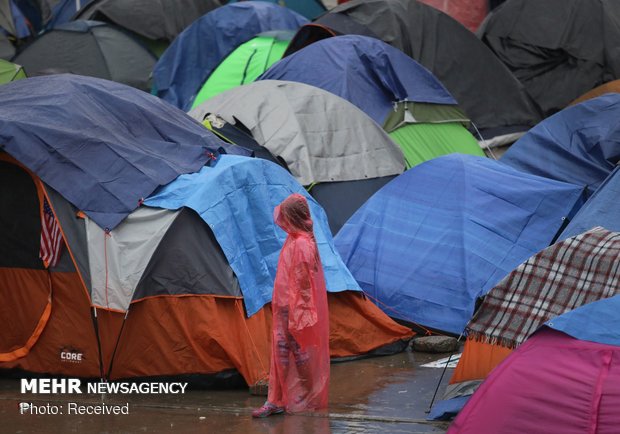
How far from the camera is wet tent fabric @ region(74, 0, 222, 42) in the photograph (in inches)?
879

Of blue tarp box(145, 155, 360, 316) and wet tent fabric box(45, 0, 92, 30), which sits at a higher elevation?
wet tent fabric box(45, 0, 92, 30)

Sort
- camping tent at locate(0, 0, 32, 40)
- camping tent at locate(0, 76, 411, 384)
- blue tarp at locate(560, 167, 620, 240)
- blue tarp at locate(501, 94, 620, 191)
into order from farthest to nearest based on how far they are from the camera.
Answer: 1. camping tent at locate(0, 0, 32, 40)
2. blue tarp at locate(501, 94, 620, 191)
3. blue tarp at locate(560, 167, 620, 240)
4. camping tent at locate(0, 76, 411, 384)

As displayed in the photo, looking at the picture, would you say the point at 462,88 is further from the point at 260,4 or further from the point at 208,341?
the point at 208,341

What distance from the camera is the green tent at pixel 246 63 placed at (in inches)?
744

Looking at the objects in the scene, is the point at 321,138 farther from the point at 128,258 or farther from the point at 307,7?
the point at 307,7

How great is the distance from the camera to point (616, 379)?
7.06m

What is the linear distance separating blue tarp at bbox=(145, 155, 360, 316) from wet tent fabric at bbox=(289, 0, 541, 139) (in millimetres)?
7642

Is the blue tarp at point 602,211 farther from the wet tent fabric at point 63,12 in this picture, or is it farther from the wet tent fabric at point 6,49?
the wet tent fabric at point 63,12

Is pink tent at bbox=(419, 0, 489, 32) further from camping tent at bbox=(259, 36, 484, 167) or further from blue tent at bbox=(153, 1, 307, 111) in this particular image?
camping tent at bbox=(259, 36, 484, 167)

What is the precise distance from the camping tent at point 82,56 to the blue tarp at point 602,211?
1181 cm

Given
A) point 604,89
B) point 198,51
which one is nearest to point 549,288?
point 604,89

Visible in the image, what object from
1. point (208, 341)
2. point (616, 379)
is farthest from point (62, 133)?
point (616, 379)

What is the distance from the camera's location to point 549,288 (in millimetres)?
8305

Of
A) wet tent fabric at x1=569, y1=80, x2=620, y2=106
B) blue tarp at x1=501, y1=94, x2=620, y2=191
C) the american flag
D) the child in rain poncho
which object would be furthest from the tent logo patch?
wet tent fabric at x1=569, y1=80, x2=620, y2=106
